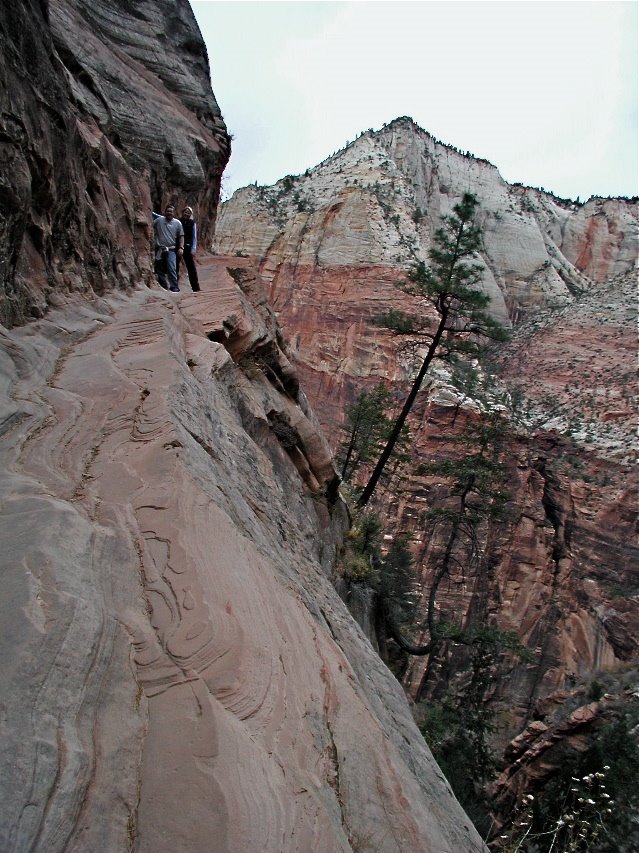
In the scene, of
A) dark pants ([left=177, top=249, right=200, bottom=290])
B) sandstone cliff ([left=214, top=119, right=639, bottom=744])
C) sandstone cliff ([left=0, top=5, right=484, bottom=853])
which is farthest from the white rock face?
sandstone cliff ([left=0, top=5, right=484, bottom=853])

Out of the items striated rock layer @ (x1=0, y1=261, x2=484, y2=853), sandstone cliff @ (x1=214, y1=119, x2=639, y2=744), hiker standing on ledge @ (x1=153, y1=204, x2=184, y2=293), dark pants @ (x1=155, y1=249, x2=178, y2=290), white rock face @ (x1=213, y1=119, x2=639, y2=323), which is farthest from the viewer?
white rock face @ (x1=213, y1=119, x2=639, y2=323)

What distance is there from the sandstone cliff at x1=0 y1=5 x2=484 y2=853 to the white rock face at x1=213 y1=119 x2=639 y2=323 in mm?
32080

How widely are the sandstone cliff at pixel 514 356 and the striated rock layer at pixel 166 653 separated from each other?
2034 centimetres

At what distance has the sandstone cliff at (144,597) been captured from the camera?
2.51m

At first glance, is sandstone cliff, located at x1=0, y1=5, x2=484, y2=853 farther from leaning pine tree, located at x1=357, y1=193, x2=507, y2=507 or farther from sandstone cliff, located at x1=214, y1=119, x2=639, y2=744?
sandstone cliff, located at x1=214, y1=119, x2=639, y2=744

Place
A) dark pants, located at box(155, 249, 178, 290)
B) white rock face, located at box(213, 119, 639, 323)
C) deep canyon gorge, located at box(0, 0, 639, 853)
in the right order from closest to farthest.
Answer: deep canyon gorge, located at box(0, 0, 639, 853)
dark pants, located at box(155, 249, 178, 290)
white rock face, located at box(213, 119, 639, 323)

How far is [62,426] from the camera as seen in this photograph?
479cm

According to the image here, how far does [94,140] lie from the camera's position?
9250 millimetres

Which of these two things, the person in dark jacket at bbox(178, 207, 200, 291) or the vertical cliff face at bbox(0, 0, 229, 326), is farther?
the person in dark jacket at bbox(178, 207, 200, 291)

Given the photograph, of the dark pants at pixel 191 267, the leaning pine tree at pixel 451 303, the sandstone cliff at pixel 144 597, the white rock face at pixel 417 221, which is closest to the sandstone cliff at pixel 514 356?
the white rock face at pixel 417 221

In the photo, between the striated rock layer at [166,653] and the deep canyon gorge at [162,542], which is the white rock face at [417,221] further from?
the striated rock layer at [166,653]

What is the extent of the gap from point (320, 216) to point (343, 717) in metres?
45.9

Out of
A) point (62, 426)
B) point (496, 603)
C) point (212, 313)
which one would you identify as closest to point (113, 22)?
point (212, 313)

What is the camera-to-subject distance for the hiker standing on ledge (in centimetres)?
1101
